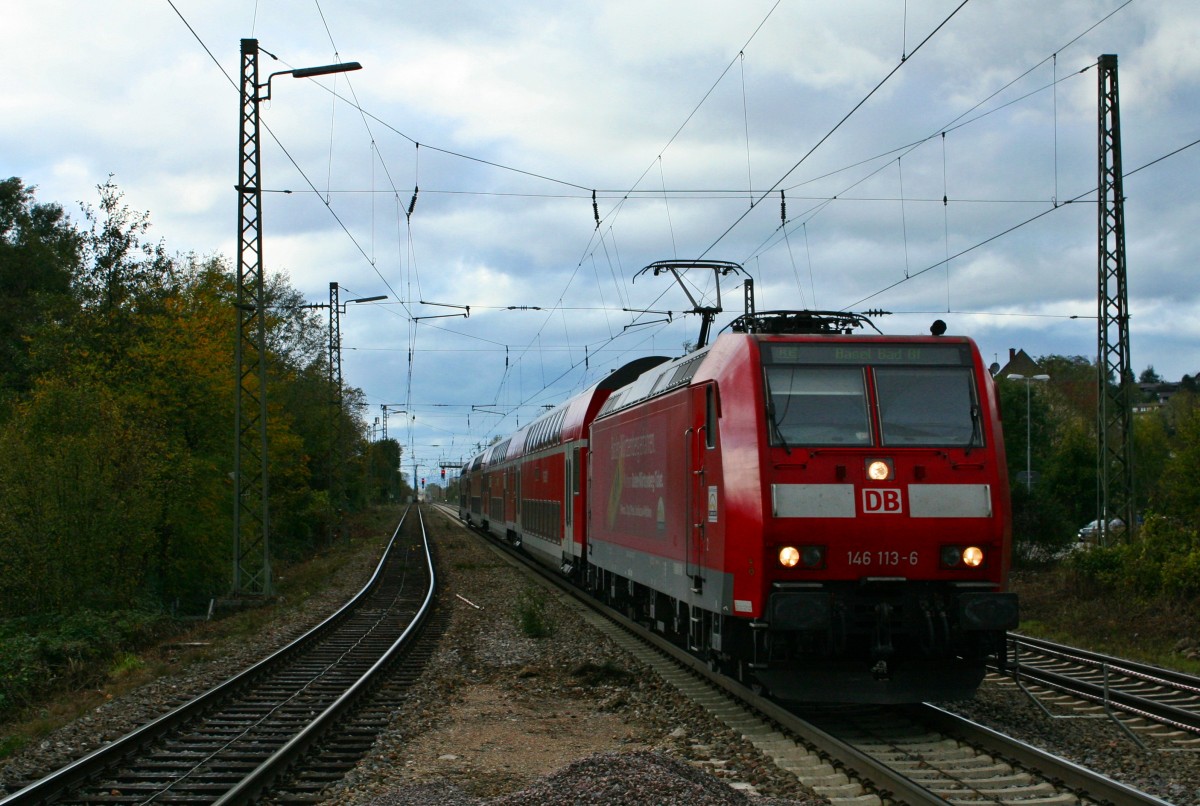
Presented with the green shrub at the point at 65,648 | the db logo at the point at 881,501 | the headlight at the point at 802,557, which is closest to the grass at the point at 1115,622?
the db logo at the point at 881,501

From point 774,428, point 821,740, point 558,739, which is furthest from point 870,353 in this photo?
point 558,739

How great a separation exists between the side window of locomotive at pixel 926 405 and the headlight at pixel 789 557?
1280mm

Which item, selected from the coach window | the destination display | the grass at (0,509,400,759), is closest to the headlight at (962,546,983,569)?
the destination display

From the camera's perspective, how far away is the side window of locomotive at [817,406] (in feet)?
31.1

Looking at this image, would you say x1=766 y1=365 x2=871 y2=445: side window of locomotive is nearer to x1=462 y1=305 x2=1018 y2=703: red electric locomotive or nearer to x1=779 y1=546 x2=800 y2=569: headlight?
x1=462 y1=305 x2=1018 y2=703: red electric locomotive

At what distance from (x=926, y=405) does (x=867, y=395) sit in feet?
1.69

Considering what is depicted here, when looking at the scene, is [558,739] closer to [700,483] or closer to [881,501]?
[700,483]

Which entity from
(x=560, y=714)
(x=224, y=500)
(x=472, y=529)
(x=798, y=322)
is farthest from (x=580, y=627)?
(x=472, y=529)

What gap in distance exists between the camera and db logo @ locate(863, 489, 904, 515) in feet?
30.4

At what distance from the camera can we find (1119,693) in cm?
1061

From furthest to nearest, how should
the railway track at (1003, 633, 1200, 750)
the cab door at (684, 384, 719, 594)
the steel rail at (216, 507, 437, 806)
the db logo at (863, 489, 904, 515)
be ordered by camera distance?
the cab door at (684, 384, 719, 594) < the railway track at (1003, 633, 1200, 750) < the db logo at (863, 489, 904, 515) < the steel rail at (216, 507, 437, 806)

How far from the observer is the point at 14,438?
2150 cm

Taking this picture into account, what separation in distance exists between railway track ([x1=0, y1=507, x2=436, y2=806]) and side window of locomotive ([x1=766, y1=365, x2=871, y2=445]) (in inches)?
175

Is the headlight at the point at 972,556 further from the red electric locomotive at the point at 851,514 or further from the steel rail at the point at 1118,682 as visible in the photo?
the steel rail at the point at 1118,682
